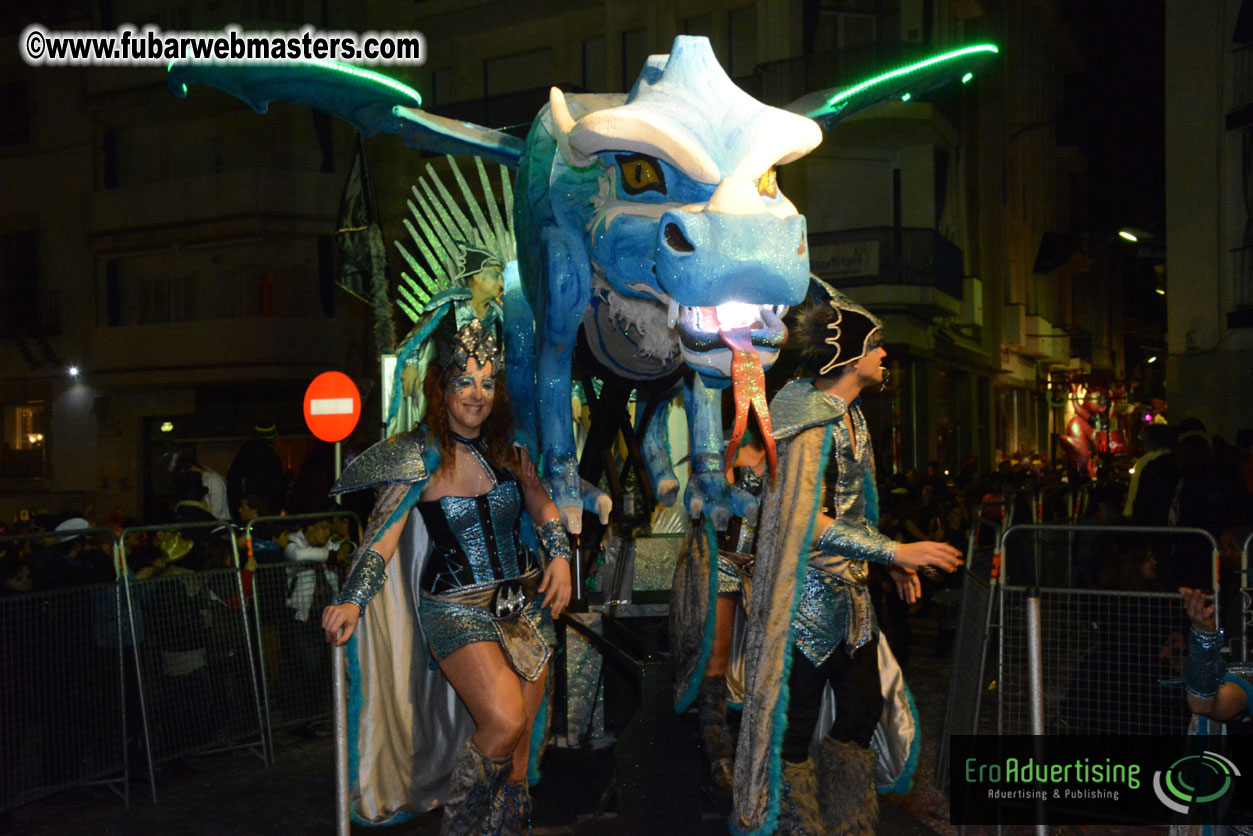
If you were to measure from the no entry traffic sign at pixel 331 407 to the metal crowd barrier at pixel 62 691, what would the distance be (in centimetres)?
440

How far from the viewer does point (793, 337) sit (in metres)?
3.51

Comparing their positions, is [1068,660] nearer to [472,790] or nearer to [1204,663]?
[1204,663]

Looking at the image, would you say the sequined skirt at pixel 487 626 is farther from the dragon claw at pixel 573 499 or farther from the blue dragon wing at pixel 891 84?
the blue dragon wing at pixel 891 84

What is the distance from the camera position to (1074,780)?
156 inches

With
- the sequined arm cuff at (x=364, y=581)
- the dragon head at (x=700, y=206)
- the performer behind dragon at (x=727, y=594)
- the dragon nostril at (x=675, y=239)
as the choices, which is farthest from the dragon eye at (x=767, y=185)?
the sequined arm cuff at (x=364, y=581)

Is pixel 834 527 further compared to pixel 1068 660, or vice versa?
pixel 1068 660

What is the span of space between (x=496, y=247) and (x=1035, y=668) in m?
3.53

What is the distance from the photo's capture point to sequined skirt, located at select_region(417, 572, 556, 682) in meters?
3.19

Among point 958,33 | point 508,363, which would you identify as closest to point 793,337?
A: point 508,363

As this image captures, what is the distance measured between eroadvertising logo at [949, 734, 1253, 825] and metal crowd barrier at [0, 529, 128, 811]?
11.3 ft

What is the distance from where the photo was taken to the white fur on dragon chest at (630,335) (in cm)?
323

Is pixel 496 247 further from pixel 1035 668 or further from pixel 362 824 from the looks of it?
pixel 1035 668

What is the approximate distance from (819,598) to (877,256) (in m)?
12.3

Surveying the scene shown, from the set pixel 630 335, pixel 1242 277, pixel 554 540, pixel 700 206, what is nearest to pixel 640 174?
pixel 700 206
